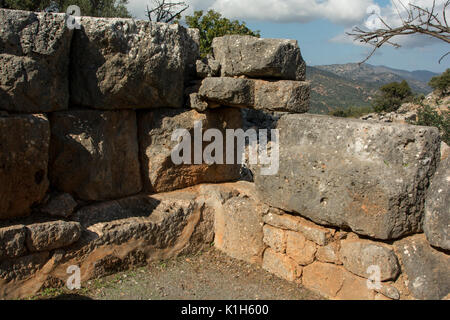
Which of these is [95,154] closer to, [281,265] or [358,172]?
[281,265]

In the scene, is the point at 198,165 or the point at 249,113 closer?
the point at 198,165

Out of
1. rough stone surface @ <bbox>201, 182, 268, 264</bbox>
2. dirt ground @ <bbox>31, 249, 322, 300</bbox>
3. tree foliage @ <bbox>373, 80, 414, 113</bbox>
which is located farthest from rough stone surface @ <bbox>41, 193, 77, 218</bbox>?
tree foliage @ <bbox>373, 80, 414, 113</bbox>

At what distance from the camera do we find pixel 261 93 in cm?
407

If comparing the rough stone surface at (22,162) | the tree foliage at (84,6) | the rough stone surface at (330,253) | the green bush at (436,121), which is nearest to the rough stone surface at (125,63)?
the rough stone surface at (22,162)

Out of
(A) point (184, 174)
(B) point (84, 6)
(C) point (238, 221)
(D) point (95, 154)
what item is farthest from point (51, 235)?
(B) point (84, 6)

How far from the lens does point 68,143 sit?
3.74 meters

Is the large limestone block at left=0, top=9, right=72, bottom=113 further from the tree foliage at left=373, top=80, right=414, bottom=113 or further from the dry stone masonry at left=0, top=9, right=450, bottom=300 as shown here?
the tree foliage at left=373, top=80, right=414, bottom=113

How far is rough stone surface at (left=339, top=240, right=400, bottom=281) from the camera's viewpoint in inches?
119

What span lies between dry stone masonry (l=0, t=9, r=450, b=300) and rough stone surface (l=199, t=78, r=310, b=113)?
0.04 ft

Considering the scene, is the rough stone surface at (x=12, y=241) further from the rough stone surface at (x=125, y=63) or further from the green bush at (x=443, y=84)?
the green bush at (x=443, y=84)

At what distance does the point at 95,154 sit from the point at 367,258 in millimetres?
2527
